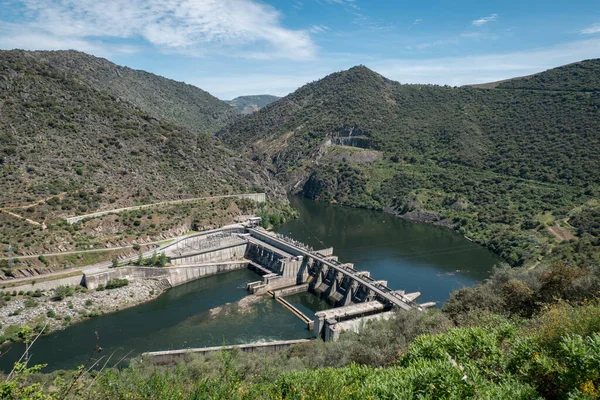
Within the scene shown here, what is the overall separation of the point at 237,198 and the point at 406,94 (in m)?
119

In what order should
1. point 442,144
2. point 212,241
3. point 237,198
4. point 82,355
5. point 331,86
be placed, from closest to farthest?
point 82,355 → point 212,241 → point 237,198 → point 442,144 → point 331,86

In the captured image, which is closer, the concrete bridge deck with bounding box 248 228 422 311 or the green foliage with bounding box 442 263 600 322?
the green foliage with bounding box 442 263 600 322

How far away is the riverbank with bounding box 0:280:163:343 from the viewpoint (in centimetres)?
3853

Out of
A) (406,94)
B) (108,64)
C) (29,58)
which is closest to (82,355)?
(29,58)

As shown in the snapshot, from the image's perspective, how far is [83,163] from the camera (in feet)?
236

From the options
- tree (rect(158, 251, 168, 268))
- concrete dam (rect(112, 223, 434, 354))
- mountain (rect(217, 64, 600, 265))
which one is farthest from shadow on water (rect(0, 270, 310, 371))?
mountain (rect(217, 64, 600, 265))

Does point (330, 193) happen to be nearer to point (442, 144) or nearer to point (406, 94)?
point (442, 144)

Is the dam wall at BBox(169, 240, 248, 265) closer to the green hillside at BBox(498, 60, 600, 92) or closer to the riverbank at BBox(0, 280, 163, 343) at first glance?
the riverbank at BBox(0, 280, 163, 343)

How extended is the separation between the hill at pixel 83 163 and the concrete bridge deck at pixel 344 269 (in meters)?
13.3

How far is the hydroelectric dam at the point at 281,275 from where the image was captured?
131 ft

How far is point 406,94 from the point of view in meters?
174

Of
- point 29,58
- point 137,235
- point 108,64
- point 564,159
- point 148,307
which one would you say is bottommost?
point 148,307

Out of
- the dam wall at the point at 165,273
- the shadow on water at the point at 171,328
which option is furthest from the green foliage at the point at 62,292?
the shadow on water at the point at 171,328

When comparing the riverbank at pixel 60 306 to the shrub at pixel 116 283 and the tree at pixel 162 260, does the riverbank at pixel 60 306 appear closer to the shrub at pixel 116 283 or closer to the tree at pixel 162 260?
the shrub at pixel 116 283
